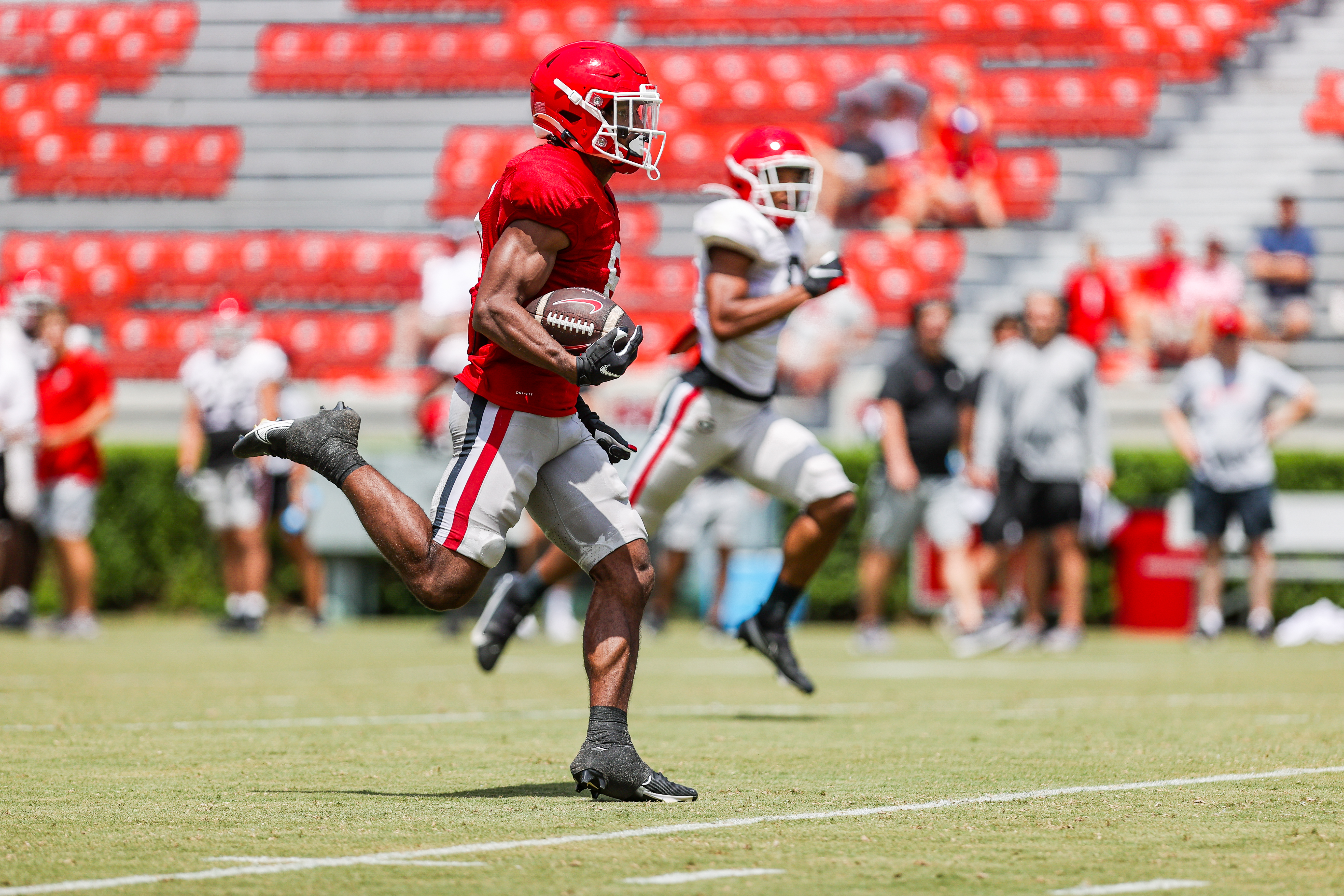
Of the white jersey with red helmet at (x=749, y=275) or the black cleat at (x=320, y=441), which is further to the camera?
the white jersey with red helmet at (x=749, y=275)

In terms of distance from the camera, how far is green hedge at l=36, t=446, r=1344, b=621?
1432cm

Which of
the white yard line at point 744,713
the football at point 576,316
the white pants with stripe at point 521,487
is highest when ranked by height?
the football at point 576,316

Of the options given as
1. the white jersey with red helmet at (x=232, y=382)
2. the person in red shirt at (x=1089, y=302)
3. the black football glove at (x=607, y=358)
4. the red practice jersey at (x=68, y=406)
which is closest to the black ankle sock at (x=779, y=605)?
the black football glove at (x=607, y=358)

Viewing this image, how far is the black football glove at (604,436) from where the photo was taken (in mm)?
4914

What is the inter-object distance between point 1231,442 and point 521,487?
8.50 m

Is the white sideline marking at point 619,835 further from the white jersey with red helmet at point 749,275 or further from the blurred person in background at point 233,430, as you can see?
the blurred person in background at point 233,430

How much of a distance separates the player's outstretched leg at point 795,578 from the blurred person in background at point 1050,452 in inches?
197

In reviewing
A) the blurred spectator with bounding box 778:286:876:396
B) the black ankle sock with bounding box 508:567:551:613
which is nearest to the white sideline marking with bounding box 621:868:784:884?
the black ankle sock with bounding box 508:567:551:613

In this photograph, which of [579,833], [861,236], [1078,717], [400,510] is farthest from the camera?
[861,236]

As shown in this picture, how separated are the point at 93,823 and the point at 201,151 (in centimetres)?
2026

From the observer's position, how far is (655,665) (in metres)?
10.1

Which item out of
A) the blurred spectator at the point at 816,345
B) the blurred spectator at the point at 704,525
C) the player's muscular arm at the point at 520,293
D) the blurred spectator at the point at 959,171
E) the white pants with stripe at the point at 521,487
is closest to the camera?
the player's muscular arm at the point at 520,293

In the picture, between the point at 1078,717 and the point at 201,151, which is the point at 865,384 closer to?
the point at 1078,717

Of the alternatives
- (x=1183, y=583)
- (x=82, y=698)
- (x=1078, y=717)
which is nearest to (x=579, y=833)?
(x=1078, y=717)
